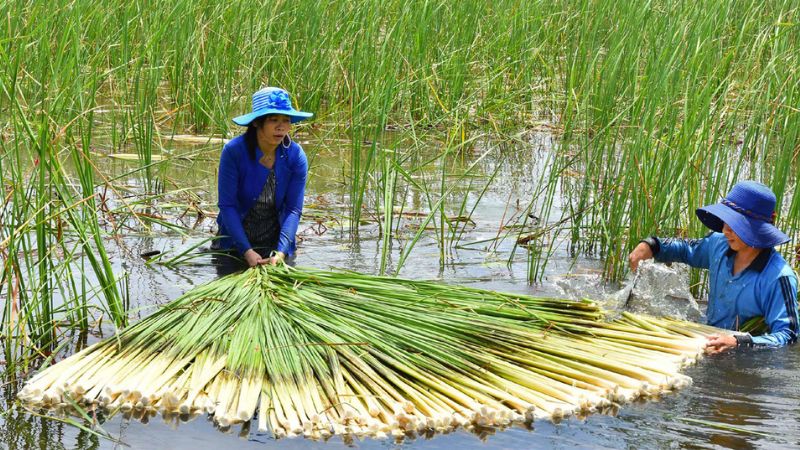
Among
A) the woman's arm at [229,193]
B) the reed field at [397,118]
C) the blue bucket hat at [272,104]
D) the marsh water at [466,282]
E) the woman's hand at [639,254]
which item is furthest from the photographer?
the woman's arm at [229,193]

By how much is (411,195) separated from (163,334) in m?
3.45

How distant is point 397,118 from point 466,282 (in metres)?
3.38

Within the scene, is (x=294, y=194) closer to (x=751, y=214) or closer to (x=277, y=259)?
(x=277, y=259)

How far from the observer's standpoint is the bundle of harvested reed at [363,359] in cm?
337

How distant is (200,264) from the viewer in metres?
5.55

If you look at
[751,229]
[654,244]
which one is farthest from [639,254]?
[751,229]

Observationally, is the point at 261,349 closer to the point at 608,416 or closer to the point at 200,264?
the point at 608,416

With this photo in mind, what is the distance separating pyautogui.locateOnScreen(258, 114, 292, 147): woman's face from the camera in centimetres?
501

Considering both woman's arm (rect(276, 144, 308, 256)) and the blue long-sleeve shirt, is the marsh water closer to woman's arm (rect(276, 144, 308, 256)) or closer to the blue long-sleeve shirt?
the blue long-sleeve shirt

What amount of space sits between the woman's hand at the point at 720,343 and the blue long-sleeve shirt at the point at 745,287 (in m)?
0.07

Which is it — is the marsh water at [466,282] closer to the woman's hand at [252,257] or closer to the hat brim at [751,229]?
the woman's hand at [252,257]

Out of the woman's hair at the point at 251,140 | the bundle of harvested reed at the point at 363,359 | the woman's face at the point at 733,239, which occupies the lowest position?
the bundle of harvested reed at the point at 363,359

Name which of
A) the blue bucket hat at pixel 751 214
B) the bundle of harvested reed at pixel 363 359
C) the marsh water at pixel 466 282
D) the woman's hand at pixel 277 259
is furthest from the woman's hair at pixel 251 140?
the blue bucket hat at pixel 751 214

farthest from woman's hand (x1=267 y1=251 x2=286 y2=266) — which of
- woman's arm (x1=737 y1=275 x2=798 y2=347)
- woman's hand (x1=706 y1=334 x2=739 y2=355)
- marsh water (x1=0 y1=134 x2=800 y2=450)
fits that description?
woman's arm (x1=737 y1=275 x2=798 y2=347)
